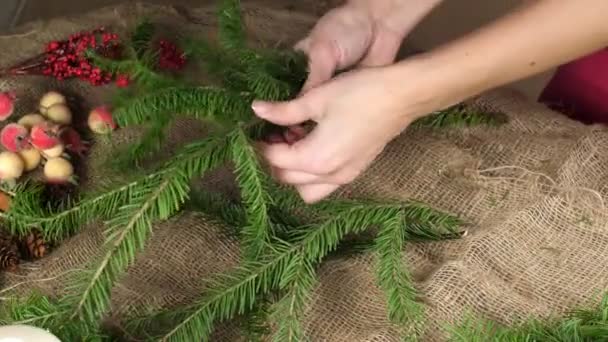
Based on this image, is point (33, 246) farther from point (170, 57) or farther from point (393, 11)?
point (393, 11)

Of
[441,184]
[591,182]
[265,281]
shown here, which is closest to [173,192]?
[265,281]

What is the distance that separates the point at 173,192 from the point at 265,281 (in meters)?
0.11

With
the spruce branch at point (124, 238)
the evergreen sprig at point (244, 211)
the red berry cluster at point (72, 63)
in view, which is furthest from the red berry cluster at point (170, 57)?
the spruce branch at point (124, 238)

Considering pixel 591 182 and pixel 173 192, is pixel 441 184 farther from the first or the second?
pixel 173 192

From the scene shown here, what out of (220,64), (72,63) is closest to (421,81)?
(220,64)

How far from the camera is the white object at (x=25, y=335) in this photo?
1.72 ft

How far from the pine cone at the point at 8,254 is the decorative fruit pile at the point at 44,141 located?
8cm

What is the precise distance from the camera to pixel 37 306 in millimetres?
608

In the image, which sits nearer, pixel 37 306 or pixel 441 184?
pixel 37 306

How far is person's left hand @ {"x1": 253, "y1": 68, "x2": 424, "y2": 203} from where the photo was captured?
66cm

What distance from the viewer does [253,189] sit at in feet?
2.18

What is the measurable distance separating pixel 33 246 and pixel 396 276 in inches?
13.9

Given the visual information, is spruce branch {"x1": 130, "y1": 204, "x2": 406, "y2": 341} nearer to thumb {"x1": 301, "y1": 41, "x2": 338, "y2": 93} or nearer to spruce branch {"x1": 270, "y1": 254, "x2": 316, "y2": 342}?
spruce branch {"x1": 270, "y1": 254, "x2": 316, "y2": 342}

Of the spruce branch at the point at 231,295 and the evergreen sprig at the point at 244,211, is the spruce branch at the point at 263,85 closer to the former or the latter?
the evergreen sprig at the point at 244,211
